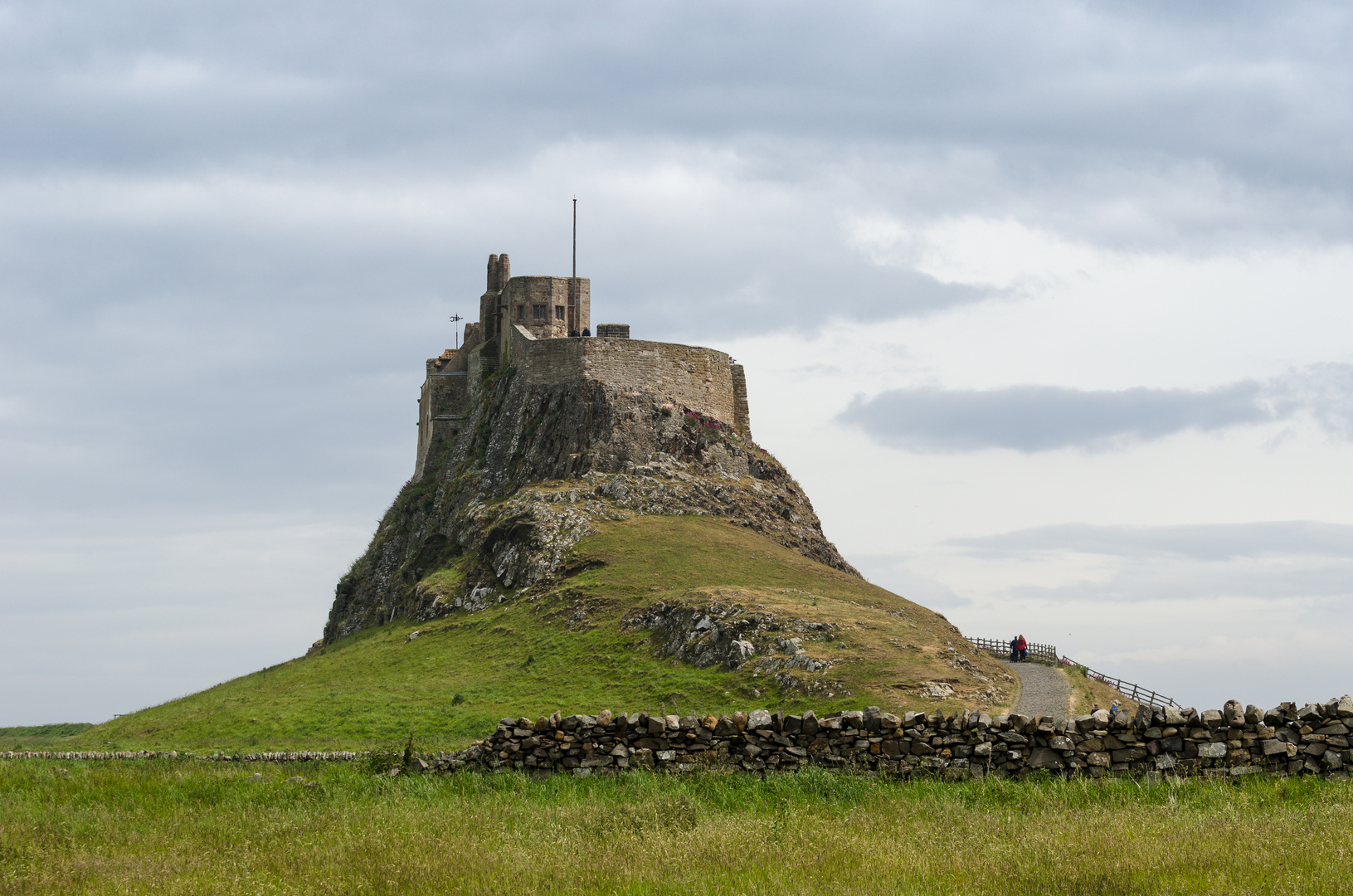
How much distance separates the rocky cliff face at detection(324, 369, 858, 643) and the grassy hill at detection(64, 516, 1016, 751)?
184 centimetres

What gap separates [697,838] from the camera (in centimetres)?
1722

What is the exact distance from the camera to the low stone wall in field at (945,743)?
20859 mm

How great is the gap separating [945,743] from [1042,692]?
101 ft

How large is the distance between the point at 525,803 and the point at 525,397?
62.1 metres

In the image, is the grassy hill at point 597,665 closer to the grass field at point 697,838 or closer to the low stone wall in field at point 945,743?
the low stone wall in field at point 945,743

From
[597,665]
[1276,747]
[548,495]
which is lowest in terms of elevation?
[1276,747]

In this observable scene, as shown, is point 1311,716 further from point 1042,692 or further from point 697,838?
point 1042,692

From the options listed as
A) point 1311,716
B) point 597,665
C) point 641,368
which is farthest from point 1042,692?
point 641,368

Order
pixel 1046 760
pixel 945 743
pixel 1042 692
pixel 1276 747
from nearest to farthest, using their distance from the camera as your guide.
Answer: pixel 1276 747
pixel 1046 760
pixel 945 743
pixel 1042 692

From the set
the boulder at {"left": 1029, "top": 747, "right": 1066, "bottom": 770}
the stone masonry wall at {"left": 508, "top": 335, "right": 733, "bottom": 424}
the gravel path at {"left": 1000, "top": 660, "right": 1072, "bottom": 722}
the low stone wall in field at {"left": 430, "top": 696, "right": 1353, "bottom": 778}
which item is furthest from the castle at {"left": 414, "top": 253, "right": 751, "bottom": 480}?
the boulder at {"left": 1029, "top": 747, "right": 1066, "bottom": 770}

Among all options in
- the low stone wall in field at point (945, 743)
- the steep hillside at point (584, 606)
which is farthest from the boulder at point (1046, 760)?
the steep hillside at point (584, 606)

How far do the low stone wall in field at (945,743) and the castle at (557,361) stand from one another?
54844mm

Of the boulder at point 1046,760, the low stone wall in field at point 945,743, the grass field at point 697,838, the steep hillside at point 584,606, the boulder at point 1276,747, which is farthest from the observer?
the steep hillside at point 584,606

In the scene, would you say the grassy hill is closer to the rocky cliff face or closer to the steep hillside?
the steep hillside
